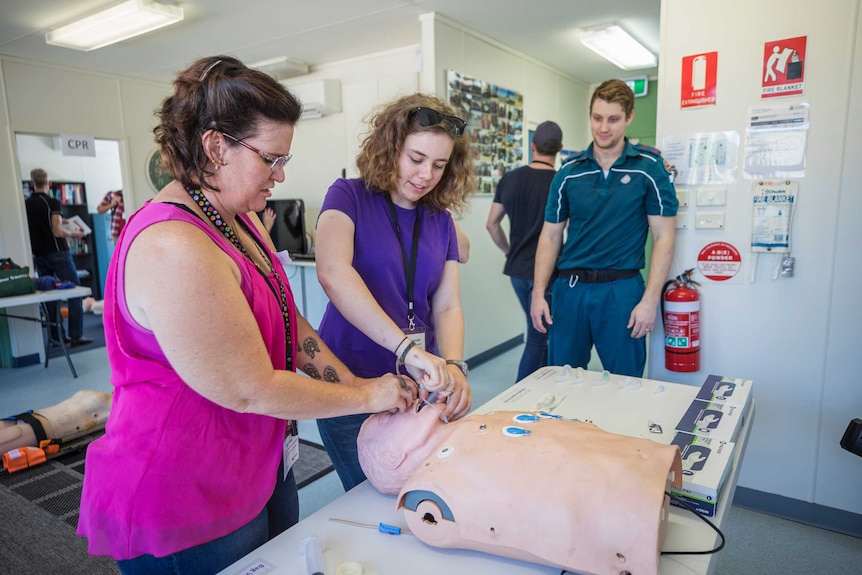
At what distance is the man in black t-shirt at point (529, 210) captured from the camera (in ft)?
10.9

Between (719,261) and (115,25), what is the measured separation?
4058mm

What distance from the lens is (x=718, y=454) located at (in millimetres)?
1144

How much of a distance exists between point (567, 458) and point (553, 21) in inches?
149

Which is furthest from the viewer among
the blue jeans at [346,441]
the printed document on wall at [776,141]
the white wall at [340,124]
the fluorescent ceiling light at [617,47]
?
the white wall at [340,124]

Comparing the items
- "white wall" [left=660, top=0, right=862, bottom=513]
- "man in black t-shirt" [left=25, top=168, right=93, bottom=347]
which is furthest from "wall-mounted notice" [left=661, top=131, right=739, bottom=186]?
"man in black t-shirt" [left=25, top=168, right=93, bottom=347]

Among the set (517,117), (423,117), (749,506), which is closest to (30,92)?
(517,117)

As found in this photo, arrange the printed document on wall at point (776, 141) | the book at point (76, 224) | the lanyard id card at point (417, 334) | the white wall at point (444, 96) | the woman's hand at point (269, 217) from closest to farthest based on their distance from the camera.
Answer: the lanyard id card at point (417, 334) → the printed document on wall at point (776, 141) → the white wall at point (444, 96) → the woman's hand at point (269, 217) → the book at point (76, 224)

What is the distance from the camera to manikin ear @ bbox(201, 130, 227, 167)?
886 millimetres

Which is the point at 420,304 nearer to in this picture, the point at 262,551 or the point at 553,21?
the point at 262,551

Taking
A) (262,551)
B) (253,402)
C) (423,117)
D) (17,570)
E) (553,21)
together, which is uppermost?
(553,21)

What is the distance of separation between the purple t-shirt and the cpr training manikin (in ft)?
1.35

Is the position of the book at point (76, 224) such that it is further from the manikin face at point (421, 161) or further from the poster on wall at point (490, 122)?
the manikin face at point (421, 161)

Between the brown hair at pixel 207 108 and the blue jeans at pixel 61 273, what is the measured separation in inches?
197

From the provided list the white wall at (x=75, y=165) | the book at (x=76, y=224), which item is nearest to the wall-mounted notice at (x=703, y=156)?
the book at (x=76, y=224)
